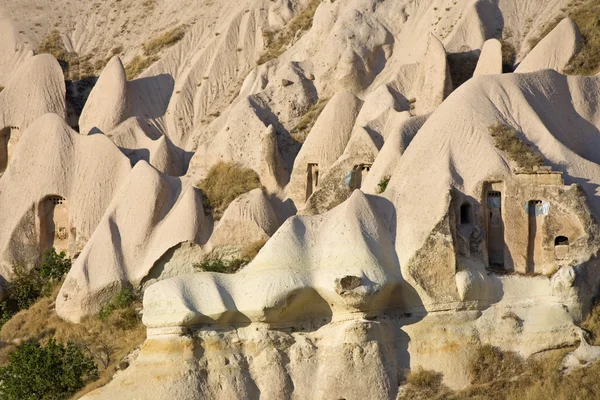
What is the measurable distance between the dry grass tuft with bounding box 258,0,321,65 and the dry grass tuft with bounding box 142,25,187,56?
159 inches

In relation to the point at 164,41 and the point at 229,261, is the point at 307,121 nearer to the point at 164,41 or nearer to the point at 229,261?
the point at 229,261

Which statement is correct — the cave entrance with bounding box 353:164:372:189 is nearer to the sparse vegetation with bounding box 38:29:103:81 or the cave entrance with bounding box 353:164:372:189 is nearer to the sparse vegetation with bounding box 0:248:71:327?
the sparse vegetation with bounding box 0:248:71:327

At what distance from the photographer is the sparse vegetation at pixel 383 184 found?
1561 inches

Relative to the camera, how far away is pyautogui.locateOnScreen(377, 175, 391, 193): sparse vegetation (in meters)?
39.7

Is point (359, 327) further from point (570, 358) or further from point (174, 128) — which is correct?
point (174, 128)

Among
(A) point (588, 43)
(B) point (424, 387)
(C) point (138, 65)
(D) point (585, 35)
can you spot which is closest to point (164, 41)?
(C) point (138, 65)

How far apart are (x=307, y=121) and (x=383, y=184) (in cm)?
882

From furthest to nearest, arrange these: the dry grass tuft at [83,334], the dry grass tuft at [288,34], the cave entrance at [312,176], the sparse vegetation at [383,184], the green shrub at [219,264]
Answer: the dry grass tuft at [288,34], the cave entrance at [312,176], the green shrub at [219,264], the dry grass tuft at [83,334], the sparse vegetation at [383,184]

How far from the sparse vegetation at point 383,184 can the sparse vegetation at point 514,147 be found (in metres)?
3.20

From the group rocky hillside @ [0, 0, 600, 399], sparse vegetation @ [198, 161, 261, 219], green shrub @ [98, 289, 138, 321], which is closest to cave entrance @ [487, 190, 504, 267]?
rocky hillside @ [0, 0, 600, 399]

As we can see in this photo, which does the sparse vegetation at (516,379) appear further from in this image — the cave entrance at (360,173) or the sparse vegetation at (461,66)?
the sparse vegetation at (461,66)

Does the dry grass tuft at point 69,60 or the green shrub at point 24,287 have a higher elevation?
the dry grass tuft at point 69,60

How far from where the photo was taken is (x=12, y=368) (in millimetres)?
39875

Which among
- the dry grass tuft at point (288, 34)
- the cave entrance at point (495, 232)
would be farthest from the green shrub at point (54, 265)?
the cave entrance at point (495, 232)
